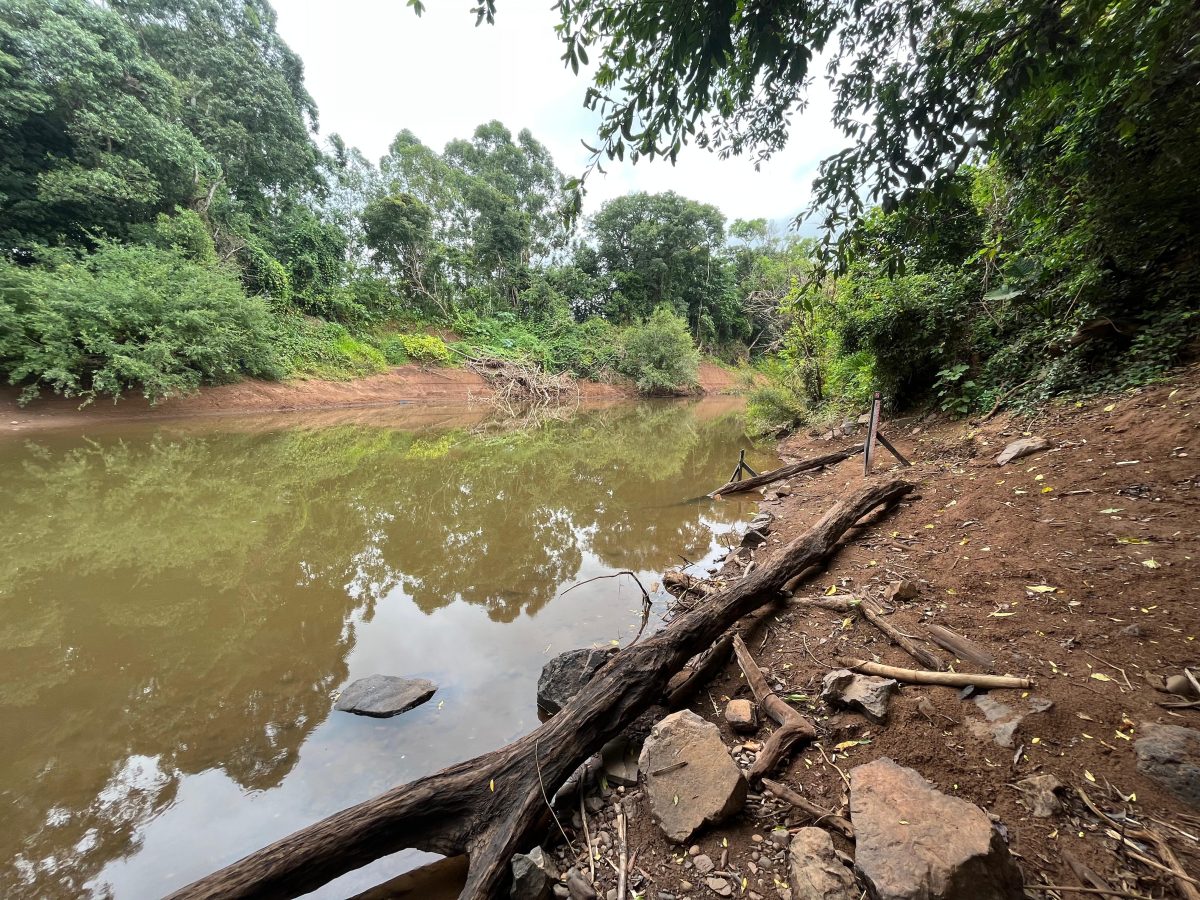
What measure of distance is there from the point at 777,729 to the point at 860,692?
1.49 ft

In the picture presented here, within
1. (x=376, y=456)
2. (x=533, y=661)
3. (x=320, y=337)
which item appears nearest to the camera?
(x=533, y=661)

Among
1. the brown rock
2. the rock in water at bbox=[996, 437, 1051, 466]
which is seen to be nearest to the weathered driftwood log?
the rock in water at bbox=[996, 437, 1051, 466]

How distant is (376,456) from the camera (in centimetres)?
1026

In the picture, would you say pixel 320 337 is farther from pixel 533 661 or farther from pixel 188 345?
pixel 533 661

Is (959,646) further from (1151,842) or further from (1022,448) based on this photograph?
(1022,448)

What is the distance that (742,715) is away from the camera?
2.34 m

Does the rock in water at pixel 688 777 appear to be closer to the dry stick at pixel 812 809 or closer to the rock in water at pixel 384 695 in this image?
the dry stick at pixel 812 809

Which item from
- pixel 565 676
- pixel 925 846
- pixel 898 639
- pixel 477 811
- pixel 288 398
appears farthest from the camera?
pixel 288 398

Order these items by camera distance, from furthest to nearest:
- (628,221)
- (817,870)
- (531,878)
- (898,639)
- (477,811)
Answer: (628,221) → (898,639) → (477,811) → (531,878) → (817,870)

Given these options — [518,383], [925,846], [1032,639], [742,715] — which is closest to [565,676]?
[742,715]

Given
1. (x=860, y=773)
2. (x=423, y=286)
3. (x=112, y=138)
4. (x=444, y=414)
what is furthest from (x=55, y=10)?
(x=860, y=773)

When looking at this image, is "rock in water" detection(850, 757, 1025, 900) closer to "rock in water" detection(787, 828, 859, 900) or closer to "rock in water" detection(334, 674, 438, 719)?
"rock in water" detection(787, 828, 859, 900)

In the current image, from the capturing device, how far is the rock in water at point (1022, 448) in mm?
4391

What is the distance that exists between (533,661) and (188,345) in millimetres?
15681
